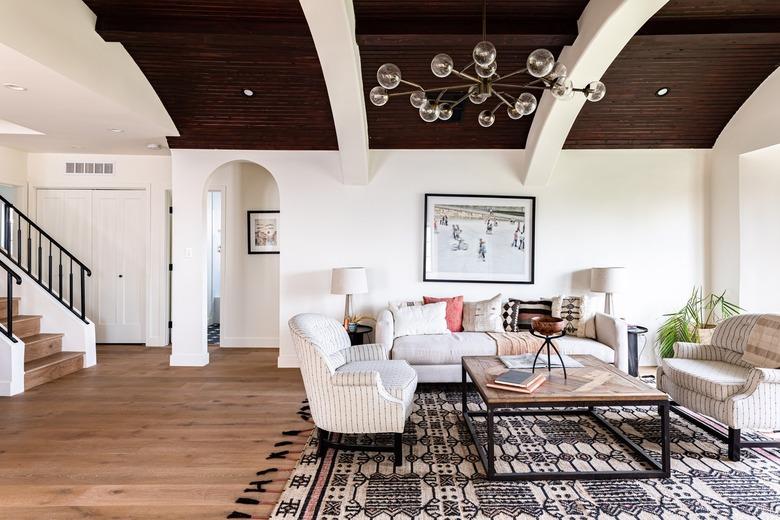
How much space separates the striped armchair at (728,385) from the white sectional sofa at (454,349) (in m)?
0.55

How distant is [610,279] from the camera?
15.3ft

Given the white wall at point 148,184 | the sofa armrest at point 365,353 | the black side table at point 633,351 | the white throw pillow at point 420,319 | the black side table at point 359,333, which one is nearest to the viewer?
the sofa armrest at point 365,353

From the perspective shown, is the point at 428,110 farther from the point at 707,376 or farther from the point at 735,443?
the point at 735,443

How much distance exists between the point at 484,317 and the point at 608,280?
55.0 inches

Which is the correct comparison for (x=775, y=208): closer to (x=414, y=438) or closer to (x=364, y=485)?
(x=414, y=438)

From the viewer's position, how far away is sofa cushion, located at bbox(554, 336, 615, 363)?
411 cm

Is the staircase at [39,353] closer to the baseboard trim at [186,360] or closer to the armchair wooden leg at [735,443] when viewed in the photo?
the baseboard trim at [186,360]

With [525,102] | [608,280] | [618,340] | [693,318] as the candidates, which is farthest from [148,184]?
[693,318]

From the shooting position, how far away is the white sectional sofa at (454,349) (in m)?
Result: 4.09

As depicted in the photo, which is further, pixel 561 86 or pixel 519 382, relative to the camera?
pixel 519 382

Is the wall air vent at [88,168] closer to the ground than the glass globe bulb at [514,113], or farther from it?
farther from it

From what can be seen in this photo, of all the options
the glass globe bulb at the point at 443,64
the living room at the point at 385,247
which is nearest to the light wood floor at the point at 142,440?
the living room at the point at 385,247

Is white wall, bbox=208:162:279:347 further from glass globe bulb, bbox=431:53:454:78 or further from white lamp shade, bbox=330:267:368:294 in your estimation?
glass globe bulb, bbox=431:53:454:78

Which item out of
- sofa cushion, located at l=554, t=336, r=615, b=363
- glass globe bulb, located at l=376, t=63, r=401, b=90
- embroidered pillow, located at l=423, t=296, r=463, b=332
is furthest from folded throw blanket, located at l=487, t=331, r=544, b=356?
glass globe bulb, located at l=376, t=63, r=401, b=90
